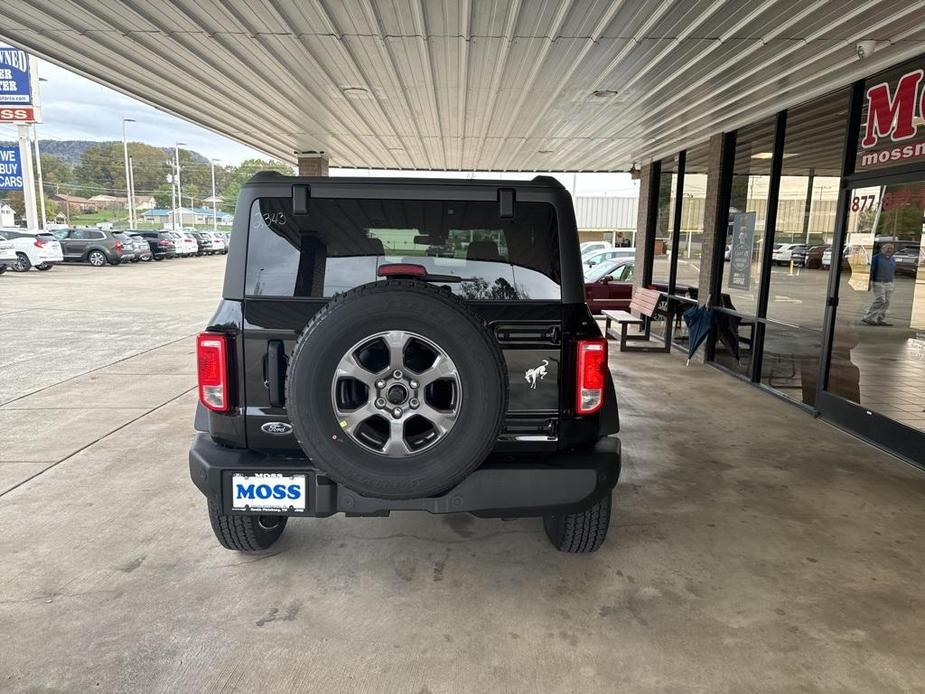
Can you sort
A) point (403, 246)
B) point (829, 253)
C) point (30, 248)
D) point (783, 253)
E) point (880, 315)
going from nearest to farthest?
point (403, 246) → point (880, 315) → point (829, 253) → point (783, 253) → point (30, 248)

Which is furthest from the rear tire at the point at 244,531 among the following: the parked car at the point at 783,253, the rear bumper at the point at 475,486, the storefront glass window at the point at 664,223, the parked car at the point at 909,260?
the storefront glass window at the point at 664,223

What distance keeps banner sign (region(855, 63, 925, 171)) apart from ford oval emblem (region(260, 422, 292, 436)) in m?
5.51

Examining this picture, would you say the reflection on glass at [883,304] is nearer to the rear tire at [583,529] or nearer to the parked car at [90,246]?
the rear tire at [583,529]

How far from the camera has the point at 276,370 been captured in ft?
9.02

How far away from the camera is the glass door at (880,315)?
562 cm

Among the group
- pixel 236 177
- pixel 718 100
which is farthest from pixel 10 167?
pixel 236 177

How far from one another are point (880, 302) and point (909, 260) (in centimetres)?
72

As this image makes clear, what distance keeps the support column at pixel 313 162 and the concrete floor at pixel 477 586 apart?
9625 mm

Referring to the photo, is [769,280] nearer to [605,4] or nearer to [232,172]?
[605,4]

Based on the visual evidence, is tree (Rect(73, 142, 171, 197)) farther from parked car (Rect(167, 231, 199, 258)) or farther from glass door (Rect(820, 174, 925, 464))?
glass door (Rect(820, 174, 925, 464))

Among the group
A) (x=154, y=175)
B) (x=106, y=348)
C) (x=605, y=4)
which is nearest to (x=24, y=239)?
(x=106, y=348)

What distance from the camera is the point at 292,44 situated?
20.0ft

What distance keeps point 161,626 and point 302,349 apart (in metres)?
1.46

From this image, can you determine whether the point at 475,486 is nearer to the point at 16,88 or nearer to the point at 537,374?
the point at 537,374
